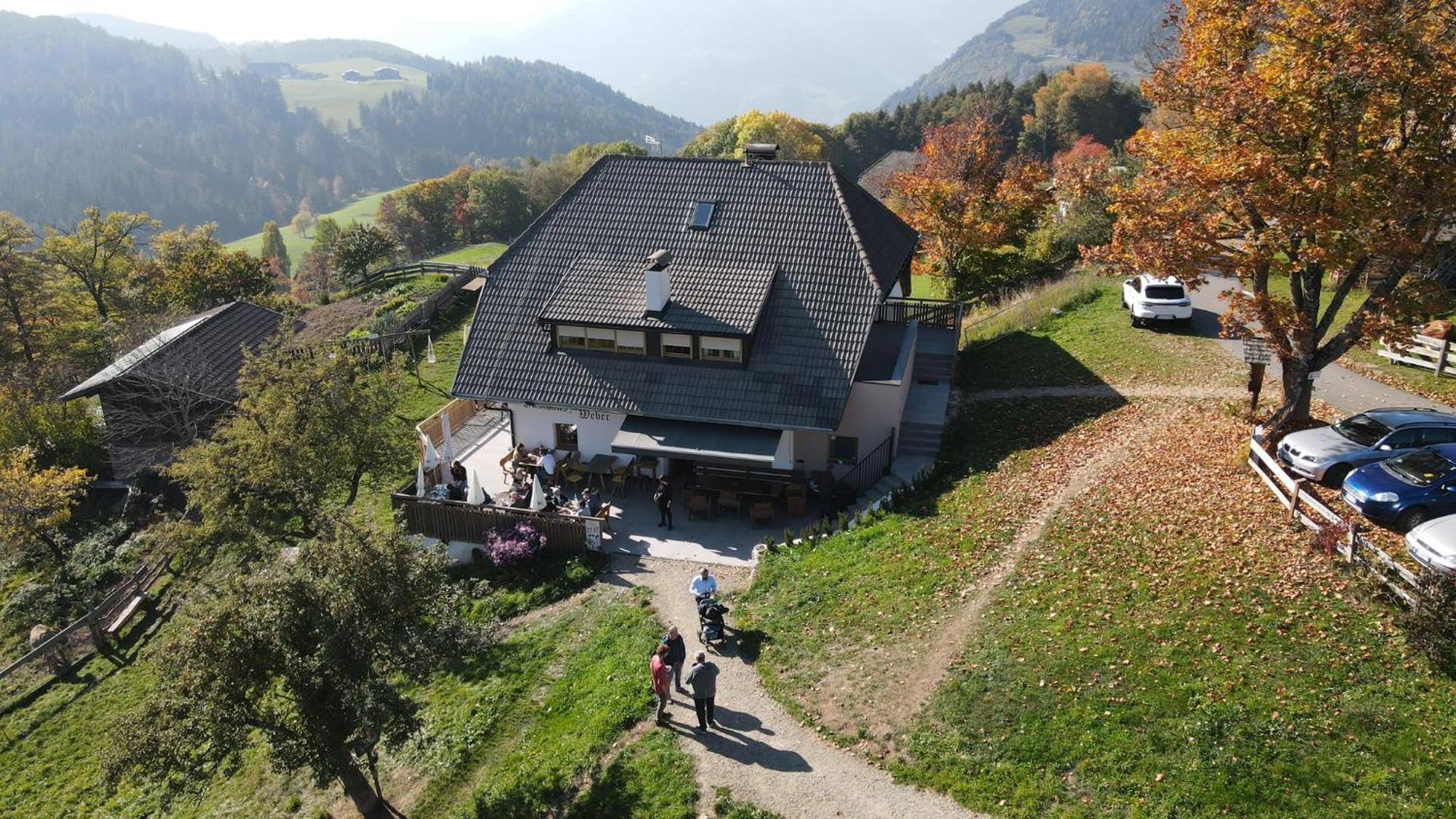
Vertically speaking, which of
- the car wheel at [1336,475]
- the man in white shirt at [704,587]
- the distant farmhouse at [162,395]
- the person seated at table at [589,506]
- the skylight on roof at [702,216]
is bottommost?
the distant farmhouse at [162,395]

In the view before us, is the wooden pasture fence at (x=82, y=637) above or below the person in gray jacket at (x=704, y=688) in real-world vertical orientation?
below

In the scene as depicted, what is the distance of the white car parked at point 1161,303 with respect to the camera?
28.0 metres

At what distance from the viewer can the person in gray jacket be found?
13.0 m

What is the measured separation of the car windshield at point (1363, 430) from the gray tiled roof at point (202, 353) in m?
32.2

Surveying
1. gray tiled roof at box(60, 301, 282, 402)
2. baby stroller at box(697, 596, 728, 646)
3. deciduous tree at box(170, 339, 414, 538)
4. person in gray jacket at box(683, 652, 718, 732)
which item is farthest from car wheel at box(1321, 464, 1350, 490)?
gray tiled roof at box(60, 301, 282, 402)

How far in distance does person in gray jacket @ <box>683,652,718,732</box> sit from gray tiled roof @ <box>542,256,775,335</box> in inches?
400

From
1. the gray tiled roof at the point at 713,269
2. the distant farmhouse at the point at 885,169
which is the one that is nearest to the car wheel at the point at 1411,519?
the gray tiled roof at the point at 713,269

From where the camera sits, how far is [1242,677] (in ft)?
40.0

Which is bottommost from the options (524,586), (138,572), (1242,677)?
(138,572)

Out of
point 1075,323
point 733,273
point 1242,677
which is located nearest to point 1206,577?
point 1242,677

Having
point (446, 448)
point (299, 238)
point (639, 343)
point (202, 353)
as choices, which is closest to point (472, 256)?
point (202, 353)

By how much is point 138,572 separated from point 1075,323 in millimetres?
32386

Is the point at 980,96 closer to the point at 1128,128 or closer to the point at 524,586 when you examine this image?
the point at 1128,128

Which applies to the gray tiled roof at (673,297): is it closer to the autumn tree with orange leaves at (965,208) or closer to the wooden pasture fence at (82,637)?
the wooden pasture fence at (82,637)
